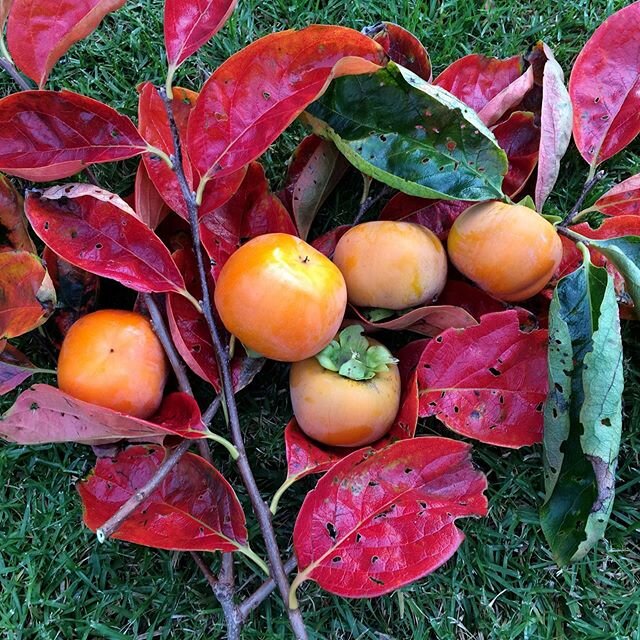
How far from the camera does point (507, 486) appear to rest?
4.85ft

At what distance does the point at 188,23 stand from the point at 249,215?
1.24 feet

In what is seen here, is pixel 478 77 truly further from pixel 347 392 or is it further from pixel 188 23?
pixel 347 392

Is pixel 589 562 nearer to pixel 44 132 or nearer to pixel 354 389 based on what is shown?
pixel 354 389

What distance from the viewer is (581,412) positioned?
124 cm

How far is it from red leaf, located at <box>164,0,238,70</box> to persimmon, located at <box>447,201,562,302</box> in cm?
59

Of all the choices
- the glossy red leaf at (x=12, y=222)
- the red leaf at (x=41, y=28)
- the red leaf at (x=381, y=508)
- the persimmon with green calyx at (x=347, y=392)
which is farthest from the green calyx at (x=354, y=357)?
the red leaf at (x=41, y=28)

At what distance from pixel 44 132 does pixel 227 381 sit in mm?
576

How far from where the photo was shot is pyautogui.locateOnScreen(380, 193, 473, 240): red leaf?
1440mm

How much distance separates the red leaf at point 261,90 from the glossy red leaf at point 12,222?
0.42 meters

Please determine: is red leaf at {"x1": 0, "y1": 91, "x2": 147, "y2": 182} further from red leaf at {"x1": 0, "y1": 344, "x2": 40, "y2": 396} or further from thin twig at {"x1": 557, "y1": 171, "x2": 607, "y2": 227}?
thin twig at {"x1": 557, "y1": 171, "x2": 607, "y2": 227}

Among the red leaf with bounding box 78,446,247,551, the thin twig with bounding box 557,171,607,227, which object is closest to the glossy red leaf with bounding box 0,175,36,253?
the red leaf with bounding box 78,446,247,551

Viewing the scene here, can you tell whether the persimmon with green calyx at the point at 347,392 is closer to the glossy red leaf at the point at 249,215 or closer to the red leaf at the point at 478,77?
the glossy red leaf at the point at 249,215

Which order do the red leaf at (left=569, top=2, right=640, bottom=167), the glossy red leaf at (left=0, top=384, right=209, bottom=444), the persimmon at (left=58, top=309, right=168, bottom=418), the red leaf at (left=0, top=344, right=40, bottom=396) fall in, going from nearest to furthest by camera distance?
the glossy red leaf at (left=0, top=384, right=209, bottom=444) < the persimmon at (left=58, top=309, right=168, bottom=418) < the red leaf at (left=0, top=344, right=40, bottom=396) < the red leaf at (left=569, top=2, right=640, bottom=167)

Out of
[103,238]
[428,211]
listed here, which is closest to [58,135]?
[103,238]
